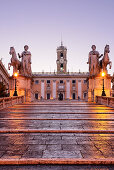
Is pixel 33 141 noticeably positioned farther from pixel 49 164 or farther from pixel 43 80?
pixel 43 80

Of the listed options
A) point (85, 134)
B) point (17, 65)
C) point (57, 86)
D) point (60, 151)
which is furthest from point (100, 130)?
point (57, 86)

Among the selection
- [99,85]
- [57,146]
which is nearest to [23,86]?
[99,85]

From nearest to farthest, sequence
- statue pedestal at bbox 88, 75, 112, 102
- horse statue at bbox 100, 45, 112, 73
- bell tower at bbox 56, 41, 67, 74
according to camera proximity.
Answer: horse statue at bbox 100, 45, 112, 73 < statue pedestal at bbox 88, 75, 112, 102 < bell tower at bbox 56, 41, 67, 74

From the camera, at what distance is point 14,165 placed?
280cm

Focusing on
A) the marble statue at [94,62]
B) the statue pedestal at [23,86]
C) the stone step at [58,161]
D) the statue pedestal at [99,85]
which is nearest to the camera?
the stone step at [58,161]

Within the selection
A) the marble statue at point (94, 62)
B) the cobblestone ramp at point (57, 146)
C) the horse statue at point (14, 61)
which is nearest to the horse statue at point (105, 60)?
the marble statue at point (94, 62)

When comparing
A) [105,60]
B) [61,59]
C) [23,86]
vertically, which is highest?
[61,59]

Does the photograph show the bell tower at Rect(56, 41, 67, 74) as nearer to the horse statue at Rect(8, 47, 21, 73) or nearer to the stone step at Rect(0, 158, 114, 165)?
the horse statue at Rect(8, 47, 21, 73)

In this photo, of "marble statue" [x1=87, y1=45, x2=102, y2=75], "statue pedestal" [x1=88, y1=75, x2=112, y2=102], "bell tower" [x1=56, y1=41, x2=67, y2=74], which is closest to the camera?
"statue pedestal" [x1=88, y1=75, x2=112, y2=102]

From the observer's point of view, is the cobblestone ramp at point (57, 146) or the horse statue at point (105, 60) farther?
the horse statue at point (105, 60)

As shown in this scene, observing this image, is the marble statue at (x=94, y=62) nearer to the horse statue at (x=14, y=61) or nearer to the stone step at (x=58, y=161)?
the horse statue at (x=14, y=61)

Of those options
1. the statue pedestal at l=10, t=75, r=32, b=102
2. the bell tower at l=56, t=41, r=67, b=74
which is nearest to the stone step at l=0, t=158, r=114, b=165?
the statue pedestal at l=10, t=75, r=32, b=102

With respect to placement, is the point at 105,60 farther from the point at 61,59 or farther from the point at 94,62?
the point at 61,59

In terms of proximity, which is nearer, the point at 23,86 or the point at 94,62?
the point at 94,62
